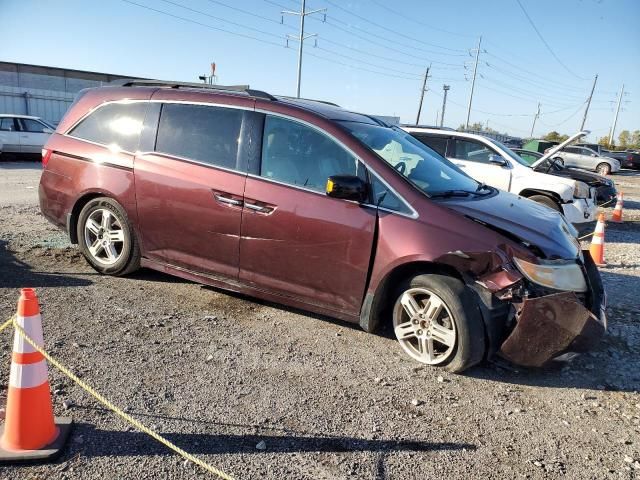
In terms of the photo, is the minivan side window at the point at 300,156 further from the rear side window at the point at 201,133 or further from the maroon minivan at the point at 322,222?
the rear side window at the point at 201,133

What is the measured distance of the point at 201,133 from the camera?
4.51 metres

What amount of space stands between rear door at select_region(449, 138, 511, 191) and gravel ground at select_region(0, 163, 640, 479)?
16.6 ft

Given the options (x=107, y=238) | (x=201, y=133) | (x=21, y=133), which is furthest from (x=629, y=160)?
(x=107, y=238)

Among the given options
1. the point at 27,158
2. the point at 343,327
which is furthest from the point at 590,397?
the point at 27,158

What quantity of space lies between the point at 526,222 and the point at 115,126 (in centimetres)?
389

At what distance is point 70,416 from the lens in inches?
110

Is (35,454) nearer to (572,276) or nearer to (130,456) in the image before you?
(130,456)

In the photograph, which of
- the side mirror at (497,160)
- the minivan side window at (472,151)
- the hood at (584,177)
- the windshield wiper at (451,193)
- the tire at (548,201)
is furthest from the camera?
the hood at (584,177)

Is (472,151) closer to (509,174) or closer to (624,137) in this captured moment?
(509,174)

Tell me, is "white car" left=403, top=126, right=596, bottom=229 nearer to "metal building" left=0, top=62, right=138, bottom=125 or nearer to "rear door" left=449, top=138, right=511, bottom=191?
"rear door" left=449, top=138, right=511, bottom=191

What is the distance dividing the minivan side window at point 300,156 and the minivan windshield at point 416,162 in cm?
26

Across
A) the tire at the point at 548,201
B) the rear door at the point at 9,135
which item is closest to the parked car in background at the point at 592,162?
the tire at the point at 548,201

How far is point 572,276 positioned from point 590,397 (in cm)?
83

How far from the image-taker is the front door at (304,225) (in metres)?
3.79
